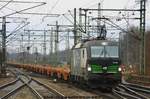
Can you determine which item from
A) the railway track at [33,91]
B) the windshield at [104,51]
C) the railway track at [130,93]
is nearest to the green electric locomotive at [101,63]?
the windshield at [104,51]

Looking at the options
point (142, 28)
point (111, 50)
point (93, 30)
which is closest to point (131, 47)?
point (93, 30)

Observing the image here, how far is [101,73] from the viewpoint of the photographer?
2675 cm

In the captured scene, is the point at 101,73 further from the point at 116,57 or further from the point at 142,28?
the point at 142,28

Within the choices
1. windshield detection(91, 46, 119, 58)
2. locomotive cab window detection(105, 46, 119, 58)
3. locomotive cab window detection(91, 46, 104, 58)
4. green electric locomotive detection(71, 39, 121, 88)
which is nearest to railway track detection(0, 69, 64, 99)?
green electric locomotive detection(71, 39, 121, 88)

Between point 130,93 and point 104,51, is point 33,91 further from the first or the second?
point 130,93

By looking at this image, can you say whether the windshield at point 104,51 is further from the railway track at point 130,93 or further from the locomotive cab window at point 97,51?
the railway track at point 130,93

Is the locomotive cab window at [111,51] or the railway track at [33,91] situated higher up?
the locomotive cab window at [111,51]

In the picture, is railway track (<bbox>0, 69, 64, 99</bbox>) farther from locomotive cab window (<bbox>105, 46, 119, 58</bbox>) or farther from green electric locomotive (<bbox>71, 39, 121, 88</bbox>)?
locomotive cab window (<bbox>105, 46, 119, 58</bbox>)

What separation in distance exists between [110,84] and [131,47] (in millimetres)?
52743

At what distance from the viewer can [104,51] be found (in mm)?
27516

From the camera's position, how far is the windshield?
27.3 metres

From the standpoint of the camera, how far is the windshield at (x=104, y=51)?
89.6 feet

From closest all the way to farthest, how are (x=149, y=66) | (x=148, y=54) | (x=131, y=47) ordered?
(x=149, y=66) → (x=148, y=54) → (x=131, y=47)

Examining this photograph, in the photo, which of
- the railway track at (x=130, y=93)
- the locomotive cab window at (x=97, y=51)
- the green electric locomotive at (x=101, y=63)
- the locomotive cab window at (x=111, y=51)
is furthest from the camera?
the locomotive cab window at (x=111, y=51)
